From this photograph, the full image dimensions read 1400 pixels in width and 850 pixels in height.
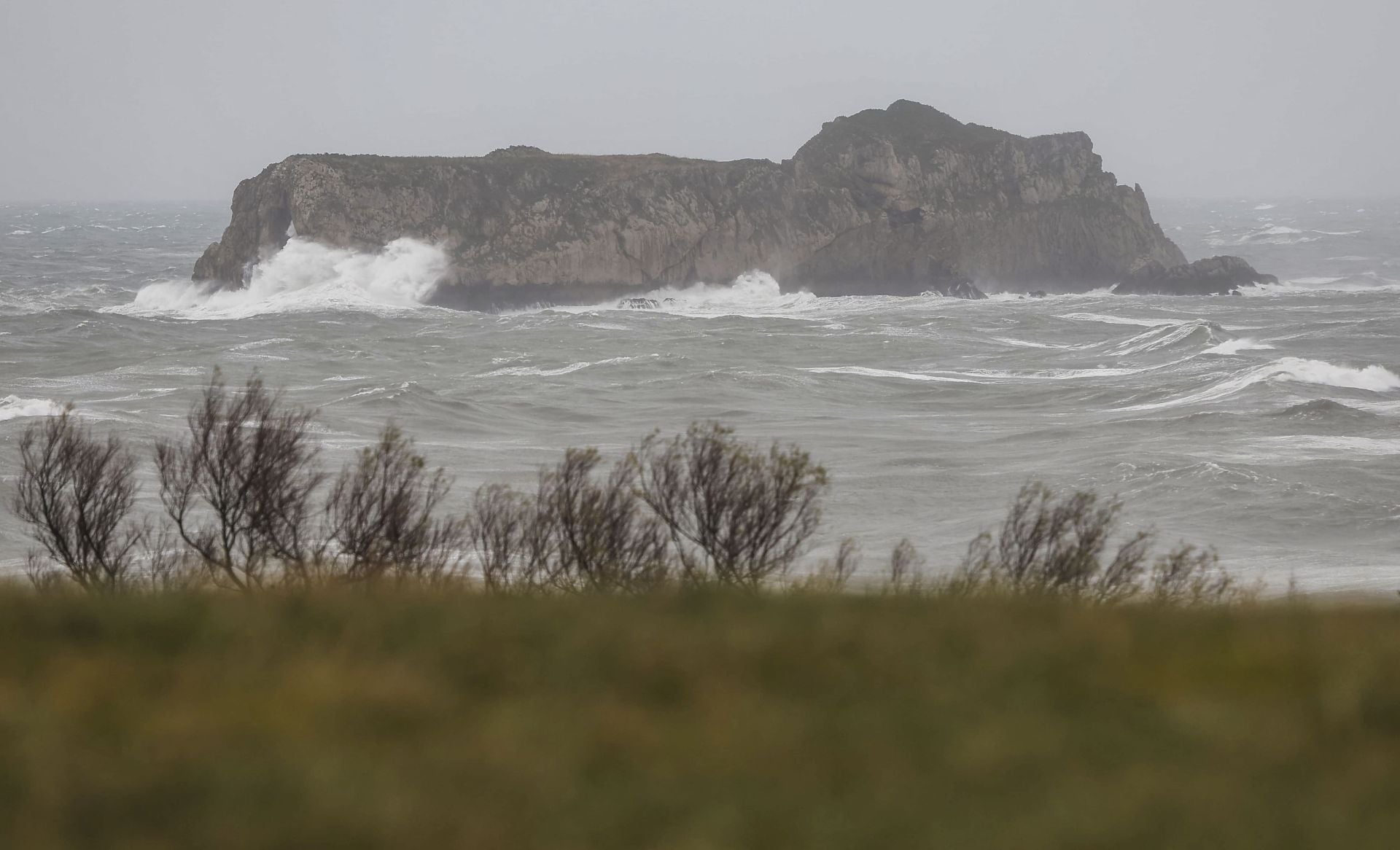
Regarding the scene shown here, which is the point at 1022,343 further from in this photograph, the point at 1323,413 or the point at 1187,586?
the point at 1187,586

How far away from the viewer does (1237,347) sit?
62.0 metres

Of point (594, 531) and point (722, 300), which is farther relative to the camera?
point (722, 300)

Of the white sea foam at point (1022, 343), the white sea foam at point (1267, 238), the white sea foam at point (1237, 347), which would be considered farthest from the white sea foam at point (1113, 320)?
the white sea foam at point (1267, 238)

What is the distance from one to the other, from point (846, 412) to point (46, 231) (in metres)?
144

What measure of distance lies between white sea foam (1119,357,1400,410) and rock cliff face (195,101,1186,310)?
149 ft

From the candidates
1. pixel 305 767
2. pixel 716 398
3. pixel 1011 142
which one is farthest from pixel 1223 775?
pixel 1011 142

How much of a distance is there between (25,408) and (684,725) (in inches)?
1750

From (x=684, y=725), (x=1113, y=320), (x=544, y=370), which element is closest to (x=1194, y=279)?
(x=1113, y=320)

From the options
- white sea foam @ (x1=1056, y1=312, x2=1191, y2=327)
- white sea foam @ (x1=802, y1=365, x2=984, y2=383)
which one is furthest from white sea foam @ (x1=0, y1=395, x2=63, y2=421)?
white sea foam @ (x1=1056, y1=312, x2=1191, y2=327)

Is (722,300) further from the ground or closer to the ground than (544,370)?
further from the ground

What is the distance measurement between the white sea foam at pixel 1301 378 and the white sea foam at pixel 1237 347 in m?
5.91

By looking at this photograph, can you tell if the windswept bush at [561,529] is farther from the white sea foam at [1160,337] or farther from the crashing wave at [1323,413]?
the white sea foam at [1160,337]

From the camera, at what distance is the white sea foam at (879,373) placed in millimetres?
56281

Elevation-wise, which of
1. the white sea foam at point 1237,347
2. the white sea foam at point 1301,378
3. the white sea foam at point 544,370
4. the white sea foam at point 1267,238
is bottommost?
the white sea foam at point 544,370
